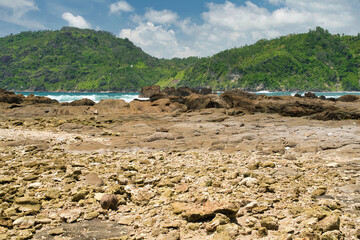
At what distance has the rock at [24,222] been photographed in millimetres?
4824

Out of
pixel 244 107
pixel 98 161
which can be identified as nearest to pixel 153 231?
pixel 98 161

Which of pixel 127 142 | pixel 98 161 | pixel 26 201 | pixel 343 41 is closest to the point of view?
pixel 26 201

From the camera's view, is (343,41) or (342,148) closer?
(342,148)

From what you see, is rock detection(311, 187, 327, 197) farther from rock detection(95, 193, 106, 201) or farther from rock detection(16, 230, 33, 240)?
rock detection(16, 230, 33, 240)

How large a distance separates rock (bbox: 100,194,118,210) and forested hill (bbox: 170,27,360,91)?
6276 inches

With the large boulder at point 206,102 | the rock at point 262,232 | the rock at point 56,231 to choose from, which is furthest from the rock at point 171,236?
the large boulder at point 206,102

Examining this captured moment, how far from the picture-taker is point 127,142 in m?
13.3

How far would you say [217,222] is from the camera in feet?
14.7

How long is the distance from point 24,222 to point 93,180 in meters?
2.44

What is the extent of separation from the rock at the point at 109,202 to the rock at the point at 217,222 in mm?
2191

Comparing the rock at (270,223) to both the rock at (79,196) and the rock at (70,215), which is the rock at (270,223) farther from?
the rock at (79,196)

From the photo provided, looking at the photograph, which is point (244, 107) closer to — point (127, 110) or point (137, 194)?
point (127, 110)

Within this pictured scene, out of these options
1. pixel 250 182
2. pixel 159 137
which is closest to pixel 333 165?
pixel 250 182

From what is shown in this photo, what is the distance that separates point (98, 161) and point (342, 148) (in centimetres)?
958
